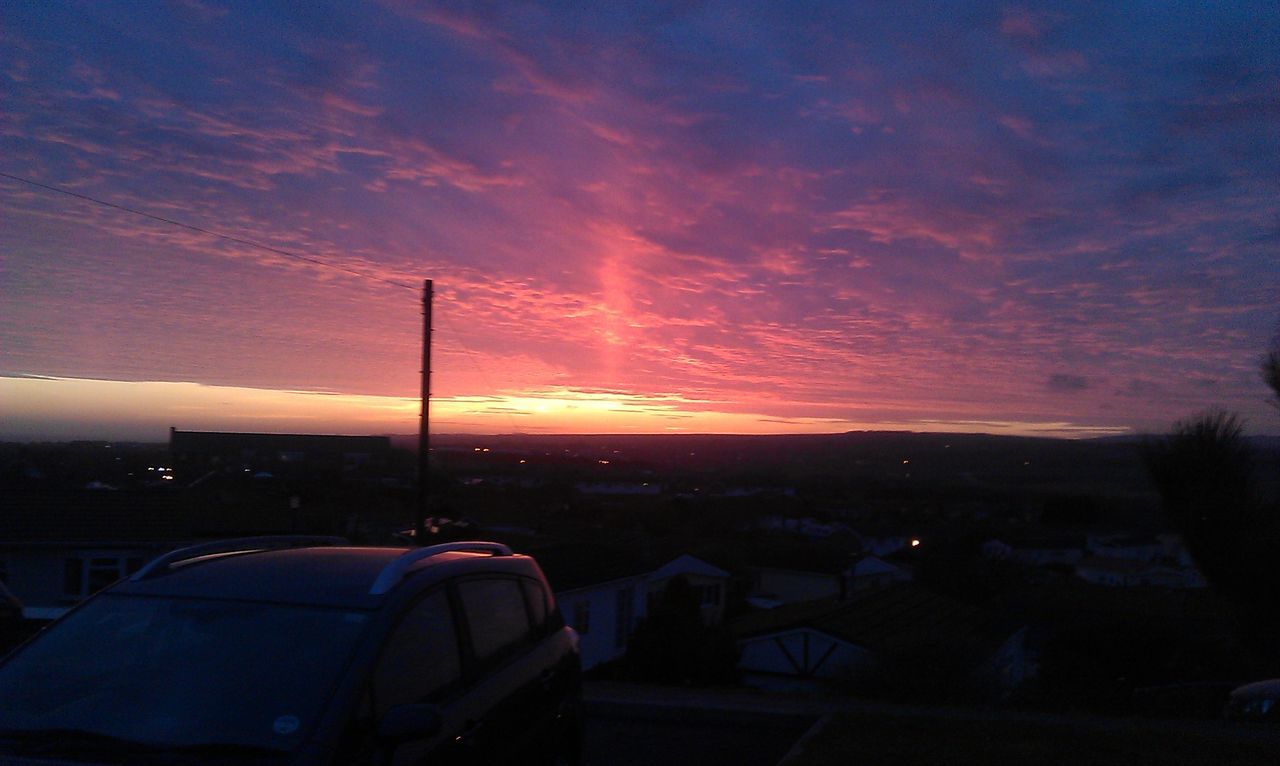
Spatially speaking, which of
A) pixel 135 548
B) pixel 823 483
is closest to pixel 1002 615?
pixel 135 548

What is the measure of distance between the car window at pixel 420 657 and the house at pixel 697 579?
24.3m

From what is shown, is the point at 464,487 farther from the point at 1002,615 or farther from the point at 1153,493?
the point at 1153,493

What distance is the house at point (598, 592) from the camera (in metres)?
22.6

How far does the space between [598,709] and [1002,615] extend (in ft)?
53.5

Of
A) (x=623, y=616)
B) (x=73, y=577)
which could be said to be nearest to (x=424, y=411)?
(x=623, y=616)

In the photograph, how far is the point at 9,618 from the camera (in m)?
8.18

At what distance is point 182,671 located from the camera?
3.91 m

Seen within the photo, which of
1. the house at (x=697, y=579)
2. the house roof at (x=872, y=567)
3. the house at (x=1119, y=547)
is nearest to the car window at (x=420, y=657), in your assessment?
the house at (x=1119, y=547)

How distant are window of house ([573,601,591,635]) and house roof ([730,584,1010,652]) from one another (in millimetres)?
3478

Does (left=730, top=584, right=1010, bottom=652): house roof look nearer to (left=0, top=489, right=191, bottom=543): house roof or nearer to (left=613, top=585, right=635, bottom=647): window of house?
(left=613, top=585, right=635, bottom=647): window of house

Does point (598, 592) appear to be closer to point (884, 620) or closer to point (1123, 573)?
point (884, 620)

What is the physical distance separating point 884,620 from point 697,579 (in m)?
11.3

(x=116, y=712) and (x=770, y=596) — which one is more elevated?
(x=116, y=712)

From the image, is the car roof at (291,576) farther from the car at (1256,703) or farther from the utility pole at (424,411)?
the utility pole at (424,411)
